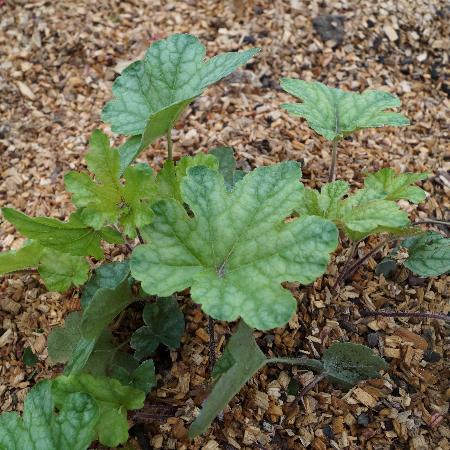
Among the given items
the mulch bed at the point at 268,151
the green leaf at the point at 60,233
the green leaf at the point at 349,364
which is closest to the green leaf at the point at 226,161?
the mulch bed at the point at 268,151

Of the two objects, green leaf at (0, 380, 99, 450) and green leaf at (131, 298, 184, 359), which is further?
green leaf at (131, 298, 184, 359)

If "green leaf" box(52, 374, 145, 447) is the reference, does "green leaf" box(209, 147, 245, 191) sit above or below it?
above

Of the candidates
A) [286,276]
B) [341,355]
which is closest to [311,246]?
[286,276]

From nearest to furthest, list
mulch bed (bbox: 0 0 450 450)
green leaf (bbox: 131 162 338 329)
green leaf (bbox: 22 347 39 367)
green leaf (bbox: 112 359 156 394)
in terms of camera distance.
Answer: green leaf (bbox: 131 162 338 329)
green leaf (bbox: 112 359 156 394)
mulch bed (bbox: 0 0 450 450)
green leaf (bbox: 22 347 39 367)

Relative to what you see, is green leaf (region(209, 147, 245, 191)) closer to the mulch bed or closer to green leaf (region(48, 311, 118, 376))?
the mulch bed

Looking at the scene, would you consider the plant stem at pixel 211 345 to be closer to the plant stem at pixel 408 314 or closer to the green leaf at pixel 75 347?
the green leaf at pixel 75 347

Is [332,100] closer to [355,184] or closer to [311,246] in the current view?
[355,184]

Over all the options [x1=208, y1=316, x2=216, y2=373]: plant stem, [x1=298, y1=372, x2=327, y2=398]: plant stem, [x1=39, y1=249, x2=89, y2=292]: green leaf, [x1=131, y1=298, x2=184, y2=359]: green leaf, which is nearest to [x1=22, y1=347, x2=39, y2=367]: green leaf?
[x1=39, y1=249, x2=89, y2=292]: green leaf
